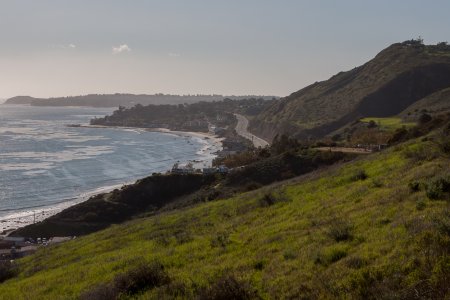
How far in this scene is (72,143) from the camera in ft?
527

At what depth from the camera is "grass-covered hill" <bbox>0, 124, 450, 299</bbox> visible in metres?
9.05

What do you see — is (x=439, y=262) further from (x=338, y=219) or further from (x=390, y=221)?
(x=338, y=219)

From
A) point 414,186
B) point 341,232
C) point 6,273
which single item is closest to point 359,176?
point 414,186

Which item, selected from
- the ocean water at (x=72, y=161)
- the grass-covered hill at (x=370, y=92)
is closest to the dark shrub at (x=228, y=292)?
the ocean water at (x=72, y=161)

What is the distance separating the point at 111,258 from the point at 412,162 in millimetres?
12595

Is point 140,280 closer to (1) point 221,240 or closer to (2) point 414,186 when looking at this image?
(1) point 221,240

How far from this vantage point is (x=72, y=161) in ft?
391

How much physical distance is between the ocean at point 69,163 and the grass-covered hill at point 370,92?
25753mm

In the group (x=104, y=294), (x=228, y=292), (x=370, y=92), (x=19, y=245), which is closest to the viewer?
(x=228, y=292)

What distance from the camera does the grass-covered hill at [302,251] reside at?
9.05 meters

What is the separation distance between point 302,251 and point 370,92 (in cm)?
12232

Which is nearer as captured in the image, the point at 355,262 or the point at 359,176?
the point at 355,262

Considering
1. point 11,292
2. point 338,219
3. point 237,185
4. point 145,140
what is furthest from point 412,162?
point 145,140

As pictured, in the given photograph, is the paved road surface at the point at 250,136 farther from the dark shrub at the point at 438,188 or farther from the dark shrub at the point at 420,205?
the dark shrub at the point at 420,205
